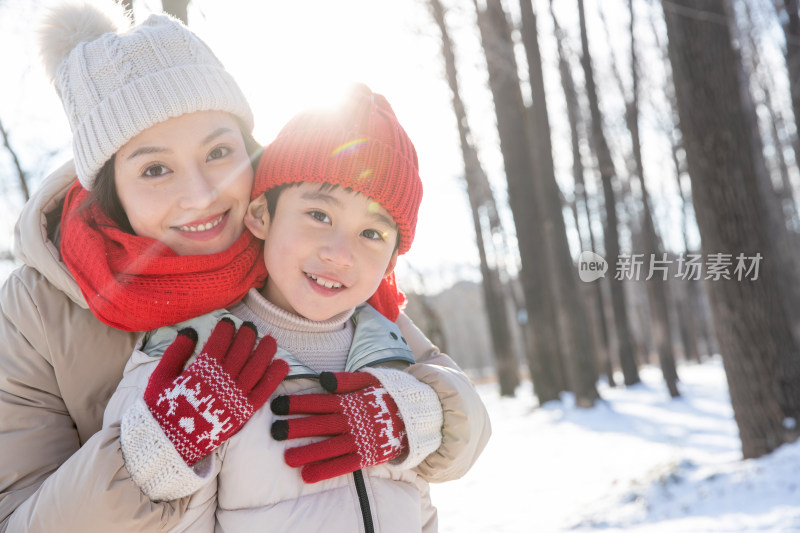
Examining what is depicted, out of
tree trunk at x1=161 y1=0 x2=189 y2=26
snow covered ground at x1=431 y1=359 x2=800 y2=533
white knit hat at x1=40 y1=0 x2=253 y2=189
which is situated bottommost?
snow covered ground at x1=431 y1=359 x2=800 y2=533

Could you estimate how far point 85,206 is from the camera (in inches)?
79.6

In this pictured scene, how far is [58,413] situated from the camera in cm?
188

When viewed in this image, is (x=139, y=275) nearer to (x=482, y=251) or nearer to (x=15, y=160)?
(x=15, y=160)

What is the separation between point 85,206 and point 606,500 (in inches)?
208

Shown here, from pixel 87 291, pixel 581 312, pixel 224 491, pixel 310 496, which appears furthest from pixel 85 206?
pixel 581 312

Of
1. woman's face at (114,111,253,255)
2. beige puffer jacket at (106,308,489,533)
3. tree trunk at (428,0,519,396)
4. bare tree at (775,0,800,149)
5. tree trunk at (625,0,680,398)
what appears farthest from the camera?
tree trunk at (428,0,519,396)

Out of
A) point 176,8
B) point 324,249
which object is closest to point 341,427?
point 324,249

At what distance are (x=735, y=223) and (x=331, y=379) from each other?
5.36 metres

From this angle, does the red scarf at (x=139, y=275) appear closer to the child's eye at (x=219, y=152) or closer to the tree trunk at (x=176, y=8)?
the child's eye at (x=219, y=152)

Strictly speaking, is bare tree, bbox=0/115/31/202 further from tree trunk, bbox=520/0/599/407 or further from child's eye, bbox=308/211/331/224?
child's eye, bbox=308/211/331/224

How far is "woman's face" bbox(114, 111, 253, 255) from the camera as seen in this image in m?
1.92

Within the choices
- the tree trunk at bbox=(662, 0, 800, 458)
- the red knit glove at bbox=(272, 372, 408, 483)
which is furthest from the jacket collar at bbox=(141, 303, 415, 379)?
the tree trunk at bbox=(662, 0, 800, 458)

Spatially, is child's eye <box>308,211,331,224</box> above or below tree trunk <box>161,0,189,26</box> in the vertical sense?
below

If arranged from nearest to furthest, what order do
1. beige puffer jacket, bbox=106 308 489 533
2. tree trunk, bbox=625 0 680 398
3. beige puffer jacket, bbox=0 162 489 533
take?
beige puffer jacket, bbox=0 162 489 533
beige puffer jacket, bbox=106 308 489 533
tree trunk, bbox=625 0 680 398
